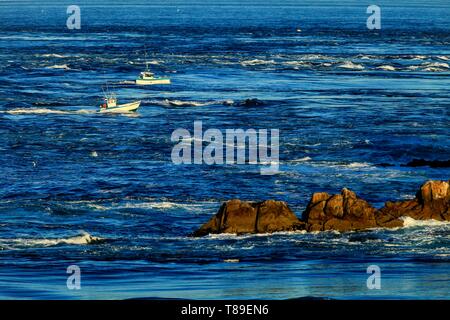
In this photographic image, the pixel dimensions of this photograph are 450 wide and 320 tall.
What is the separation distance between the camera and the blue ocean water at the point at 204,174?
145ft

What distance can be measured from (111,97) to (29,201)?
45.4 meters

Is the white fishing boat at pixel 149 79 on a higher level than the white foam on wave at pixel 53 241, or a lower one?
lower

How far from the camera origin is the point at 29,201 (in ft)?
212

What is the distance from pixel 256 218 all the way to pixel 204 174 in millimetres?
21399

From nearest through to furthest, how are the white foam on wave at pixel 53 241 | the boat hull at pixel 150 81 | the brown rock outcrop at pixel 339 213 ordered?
the brown rock outcrop at pixel 339 213 < the white foam on wave at pixel 53 241 < the boat hull at pixel 150 81

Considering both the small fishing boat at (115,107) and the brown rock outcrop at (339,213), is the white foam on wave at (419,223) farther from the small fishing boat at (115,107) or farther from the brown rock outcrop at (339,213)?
the small fishing boat at (115,107)

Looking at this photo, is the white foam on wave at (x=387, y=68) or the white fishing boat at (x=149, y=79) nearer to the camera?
the white fishing boat at (x=149, y=79)

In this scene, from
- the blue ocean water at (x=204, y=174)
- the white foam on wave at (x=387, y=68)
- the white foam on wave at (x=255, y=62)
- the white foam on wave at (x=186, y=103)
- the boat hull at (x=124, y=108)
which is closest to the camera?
the blue ocean water at (x=204, y=174)

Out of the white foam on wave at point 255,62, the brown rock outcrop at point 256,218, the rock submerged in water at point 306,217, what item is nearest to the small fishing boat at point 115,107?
the white foam on wave at point 255,62

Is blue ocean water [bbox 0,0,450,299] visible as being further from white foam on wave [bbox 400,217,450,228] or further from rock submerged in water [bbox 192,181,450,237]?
rock submerged in water [bbox 192,181,450,237]

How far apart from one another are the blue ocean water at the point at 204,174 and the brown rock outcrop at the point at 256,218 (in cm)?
90

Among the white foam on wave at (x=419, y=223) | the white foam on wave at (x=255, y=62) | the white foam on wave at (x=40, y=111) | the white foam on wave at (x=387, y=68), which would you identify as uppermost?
the white foam on wave at (x=419, y=223)

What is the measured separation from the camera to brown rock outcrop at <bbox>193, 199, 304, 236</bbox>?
52.6m
